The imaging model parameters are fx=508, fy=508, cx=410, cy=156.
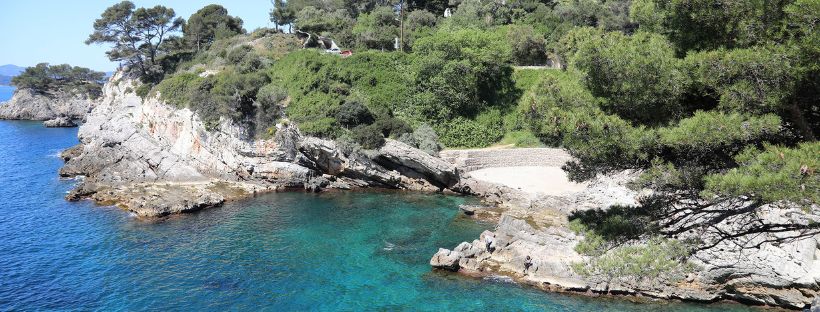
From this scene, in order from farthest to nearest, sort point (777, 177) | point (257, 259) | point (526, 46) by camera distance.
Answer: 1. point (526, 46)
2. point (257, 259)
3. point (777, 177)

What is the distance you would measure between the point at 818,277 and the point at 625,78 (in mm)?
10467

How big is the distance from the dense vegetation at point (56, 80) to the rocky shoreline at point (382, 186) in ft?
147

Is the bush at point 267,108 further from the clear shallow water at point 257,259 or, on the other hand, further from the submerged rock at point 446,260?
the submerged rock at point 446,260

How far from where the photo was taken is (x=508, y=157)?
3594 centimetres

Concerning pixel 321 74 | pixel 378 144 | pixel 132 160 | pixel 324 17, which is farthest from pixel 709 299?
pixel 324 17

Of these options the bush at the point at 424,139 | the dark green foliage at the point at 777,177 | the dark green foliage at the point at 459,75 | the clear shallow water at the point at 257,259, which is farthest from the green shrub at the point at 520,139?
the dark green foliage at the point at 777,177

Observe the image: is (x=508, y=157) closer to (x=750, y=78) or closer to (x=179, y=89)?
(x=750, y=78)

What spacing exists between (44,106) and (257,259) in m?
80.7

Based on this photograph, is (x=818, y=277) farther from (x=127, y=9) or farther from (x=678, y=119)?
(x=127, y=9)

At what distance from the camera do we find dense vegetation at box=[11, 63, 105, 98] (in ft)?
274

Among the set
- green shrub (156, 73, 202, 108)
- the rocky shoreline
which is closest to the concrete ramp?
the rocky shoreline

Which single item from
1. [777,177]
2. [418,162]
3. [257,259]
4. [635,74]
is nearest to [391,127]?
[418,162]

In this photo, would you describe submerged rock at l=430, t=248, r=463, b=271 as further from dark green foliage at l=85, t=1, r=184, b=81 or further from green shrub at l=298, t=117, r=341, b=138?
dark green foliage at l=85, t=1, r=184, b=81

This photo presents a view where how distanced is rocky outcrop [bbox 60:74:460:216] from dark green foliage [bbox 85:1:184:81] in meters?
17.5
